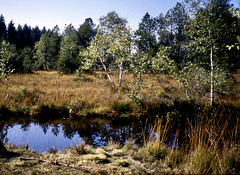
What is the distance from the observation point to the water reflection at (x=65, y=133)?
254 inches

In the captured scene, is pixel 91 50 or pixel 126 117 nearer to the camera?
pixel 126 117

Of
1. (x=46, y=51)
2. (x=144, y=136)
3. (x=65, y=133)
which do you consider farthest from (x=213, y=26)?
(x=46, y=51)

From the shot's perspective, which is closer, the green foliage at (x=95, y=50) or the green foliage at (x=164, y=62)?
the green foliage at (x=164, y=62)

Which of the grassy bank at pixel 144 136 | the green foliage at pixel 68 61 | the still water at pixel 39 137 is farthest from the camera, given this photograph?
the green foliage at pixel 68 61

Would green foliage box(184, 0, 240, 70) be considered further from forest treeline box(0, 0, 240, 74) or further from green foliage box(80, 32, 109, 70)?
green foliage box(80, 32, 109, 70)

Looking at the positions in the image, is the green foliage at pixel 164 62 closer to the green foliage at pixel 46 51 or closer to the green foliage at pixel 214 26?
the green foliage at pixel 214 26

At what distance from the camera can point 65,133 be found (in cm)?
762

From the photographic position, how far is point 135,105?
11.4m

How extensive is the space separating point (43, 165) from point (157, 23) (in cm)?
3684

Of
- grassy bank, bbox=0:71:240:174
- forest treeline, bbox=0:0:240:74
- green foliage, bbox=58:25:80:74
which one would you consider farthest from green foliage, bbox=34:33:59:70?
grassy bank, bbox=0:71:240:174

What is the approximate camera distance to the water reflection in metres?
6.46

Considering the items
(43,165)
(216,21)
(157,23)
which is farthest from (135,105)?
(157,23)

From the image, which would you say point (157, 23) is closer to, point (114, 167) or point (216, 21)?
point (216, 21)

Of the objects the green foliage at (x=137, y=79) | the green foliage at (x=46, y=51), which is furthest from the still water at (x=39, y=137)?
the green foliage at (x=46, y=51)
